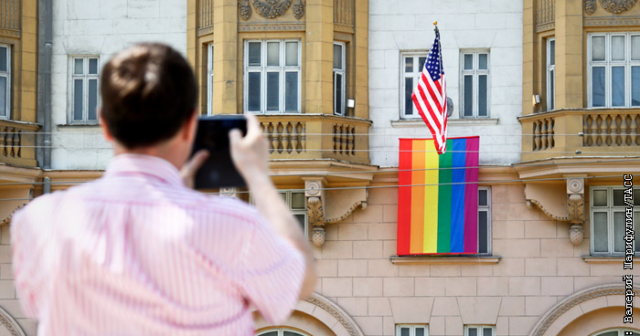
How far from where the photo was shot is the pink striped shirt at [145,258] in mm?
3207

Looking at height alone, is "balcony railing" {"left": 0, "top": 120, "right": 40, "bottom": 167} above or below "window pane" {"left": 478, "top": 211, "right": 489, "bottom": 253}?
above

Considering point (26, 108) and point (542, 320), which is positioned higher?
point (26, 108)

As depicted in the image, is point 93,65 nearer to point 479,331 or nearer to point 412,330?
point 412,330

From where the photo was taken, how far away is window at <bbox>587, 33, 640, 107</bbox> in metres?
23.5

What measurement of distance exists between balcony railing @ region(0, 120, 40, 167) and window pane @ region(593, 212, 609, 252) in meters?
10.6

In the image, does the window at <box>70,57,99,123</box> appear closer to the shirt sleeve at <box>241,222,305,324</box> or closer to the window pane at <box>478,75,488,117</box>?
the window pane at <box>478,75,488,117</box>

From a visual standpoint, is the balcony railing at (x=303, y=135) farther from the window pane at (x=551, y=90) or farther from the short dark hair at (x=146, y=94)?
the short dark hair at (x=146, y=94)

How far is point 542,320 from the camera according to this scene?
23.6m

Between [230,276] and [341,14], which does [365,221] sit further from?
[230,276]

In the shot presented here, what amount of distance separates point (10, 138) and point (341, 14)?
6591mm

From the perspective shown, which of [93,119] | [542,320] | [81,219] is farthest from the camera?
[93,119]

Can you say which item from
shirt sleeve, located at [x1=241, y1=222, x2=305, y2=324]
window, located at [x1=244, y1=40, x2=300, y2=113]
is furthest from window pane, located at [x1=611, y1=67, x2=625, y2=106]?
shirt sleeve, located at [x1=241, y1=222, x2=305, y2=324]

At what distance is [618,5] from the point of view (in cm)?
2331


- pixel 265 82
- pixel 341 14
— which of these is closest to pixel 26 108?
pixel 265 82
